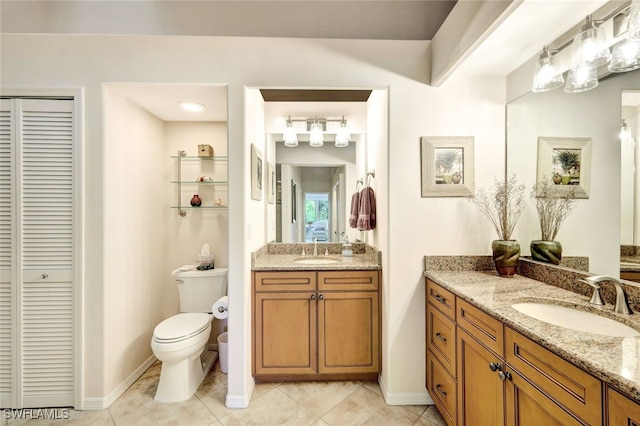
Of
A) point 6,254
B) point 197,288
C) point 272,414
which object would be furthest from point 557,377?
point 6,254

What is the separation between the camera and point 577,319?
120 centimetres

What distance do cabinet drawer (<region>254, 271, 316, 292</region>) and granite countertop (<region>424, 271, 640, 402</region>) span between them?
2.84 ft

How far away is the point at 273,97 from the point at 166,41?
875mm

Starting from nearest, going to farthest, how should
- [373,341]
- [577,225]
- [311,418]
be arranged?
[577,225] → [311,418] → [373,341]

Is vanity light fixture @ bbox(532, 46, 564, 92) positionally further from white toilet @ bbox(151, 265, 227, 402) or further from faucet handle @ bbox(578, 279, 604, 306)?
white toilet @ bbox(151, 265, 227, 402)

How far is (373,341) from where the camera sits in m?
2.07

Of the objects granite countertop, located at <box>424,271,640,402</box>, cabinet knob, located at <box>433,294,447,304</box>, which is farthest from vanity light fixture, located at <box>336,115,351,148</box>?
cabinet knob, located at <box>433,294,447,304</box>

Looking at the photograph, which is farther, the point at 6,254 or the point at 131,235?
the point at 131,235

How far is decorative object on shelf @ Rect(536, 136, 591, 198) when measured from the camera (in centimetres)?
148

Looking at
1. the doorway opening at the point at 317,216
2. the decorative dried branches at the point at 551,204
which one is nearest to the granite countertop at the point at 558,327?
the decorative dried branches at the point at 551,204

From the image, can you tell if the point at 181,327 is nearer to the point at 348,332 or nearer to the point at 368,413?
the point at 348,332

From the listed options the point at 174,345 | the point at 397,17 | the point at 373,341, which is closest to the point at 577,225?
the point at 373,341

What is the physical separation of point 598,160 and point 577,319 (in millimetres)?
810

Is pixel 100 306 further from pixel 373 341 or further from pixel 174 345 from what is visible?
pixel 373 341
